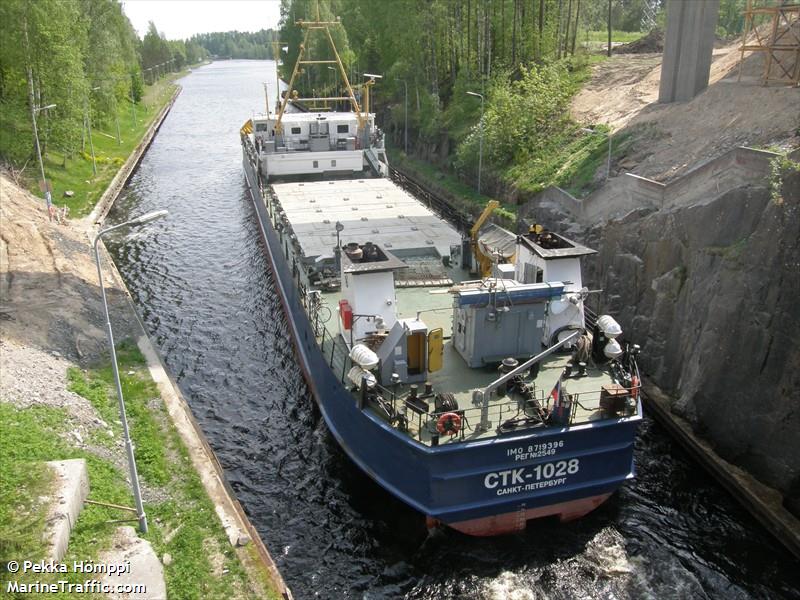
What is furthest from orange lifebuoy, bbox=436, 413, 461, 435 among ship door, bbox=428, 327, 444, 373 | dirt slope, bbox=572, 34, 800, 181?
dirt slope, bbox=572, 34, 800, 181

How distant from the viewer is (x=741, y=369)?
54.5 feet

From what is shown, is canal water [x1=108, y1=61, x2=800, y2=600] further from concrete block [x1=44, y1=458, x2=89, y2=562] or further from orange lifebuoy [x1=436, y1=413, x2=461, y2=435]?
concrete block [x1=44, y1=458, x2=89, y2=562]

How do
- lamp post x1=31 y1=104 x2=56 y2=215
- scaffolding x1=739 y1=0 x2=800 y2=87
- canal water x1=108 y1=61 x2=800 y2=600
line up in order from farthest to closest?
lamp post x1=31 y1=104 x2=56 y2=215, scaffolding x1=739 y1=0 x2=800 y2=87, canal water x1=108 y1=61 x2=800 y2=600

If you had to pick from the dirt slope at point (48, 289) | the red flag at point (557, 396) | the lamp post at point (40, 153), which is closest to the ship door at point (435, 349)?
the red flag at point (557, 396)

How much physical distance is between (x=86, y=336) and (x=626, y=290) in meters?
18.0

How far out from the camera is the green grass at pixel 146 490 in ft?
41.4

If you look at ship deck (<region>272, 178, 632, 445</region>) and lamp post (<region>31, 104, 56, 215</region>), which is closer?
ship deck (<region>272, 178, 632, 445</region>)

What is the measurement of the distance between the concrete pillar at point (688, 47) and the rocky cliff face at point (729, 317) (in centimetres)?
1076

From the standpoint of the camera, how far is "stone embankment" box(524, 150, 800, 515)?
15625 mm

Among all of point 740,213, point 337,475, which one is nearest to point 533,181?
point 740,213

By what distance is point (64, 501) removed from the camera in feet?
43.5

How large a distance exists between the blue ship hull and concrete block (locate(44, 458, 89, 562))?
6100mm

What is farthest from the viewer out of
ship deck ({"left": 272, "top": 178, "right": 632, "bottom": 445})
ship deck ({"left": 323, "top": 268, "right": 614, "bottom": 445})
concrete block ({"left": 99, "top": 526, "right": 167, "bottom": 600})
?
ship deck ({"left": 272, "top": 178, "right": 632, "bottom": 445})

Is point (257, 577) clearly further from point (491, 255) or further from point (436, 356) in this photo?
point (491, 255)
